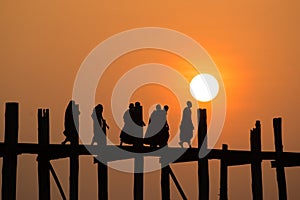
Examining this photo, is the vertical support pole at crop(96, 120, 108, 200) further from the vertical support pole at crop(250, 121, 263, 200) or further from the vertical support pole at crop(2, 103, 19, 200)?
the vertical support pole at crop(250, 121, 263, 200)

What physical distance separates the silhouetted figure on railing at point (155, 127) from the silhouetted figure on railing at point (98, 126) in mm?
920

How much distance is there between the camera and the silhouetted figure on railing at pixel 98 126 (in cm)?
1351

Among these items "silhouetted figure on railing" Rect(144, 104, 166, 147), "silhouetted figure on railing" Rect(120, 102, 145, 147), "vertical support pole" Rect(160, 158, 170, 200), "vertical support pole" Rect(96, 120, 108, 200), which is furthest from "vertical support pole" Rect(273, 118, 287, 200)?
A: "vertical support pole" Rect(96, 120, 108, 200)

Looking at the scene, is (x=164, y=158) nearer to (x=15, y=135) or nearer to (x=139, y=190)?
(x=139, y=190)

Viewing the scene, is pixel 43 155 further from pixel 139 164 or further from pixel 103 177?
pixel 103 177

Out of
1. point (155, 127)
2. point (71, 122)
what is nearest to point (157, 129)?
point (155, 127)

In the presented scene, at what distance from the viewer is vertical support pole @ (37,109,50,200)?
1258 cm

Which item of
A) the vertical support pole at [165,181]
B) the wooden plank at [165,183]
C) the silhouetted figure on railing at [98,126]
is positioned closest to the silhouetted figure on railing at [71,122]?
the silhouetted figure on railing at [98,126]

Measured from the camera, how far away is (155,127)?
14562mm

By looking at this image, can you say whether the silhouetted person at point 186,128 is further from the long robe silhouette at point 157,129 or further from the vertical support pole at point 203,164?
the vertical support pole at point 203,164

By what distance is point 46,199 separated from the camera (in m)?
12.6

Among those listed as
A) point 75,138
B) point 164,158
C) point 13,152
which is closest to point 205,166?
point 164,158

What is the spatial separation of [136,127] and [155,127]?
1.08 m

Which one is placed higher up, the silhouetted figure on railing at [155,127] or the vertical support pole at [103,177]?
the silhouetted figure on railing at [155,127]
